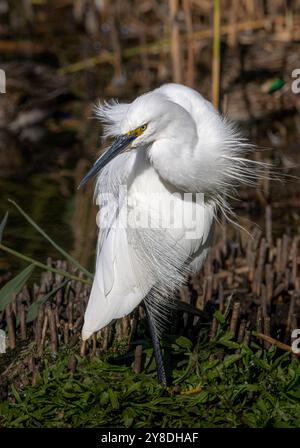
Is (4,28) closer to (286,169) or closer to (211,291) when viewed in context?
(286,169)

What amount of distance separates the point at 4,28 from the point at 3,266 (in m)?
4.26

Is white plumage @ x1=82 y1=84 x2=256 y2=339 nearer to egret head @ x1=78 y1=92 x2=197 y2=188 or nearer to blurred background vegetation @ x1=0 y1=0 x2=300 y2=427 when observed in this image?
egret head @ x1=78 y1=92 x2=197 y2=188

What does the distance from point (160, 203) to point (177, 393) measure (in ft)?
2.11

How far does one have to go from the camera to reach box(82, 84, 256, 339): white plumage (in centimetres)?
323

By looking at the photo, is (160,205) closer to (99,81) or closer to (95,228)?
(95,228)

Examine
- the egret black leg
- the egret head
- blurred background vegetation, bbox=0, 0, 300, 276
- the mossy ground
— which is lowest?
the mossy ground

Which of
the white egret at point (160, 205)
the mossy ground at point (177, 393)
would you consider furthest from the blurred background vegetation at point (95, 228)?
the white egret at point (160, 205)

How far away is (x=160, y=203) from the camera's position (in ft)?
11.0

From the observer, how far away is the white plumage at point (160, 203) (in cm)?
323

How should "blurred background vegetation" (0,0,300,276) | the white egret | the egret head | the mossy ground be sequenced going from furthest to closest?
"blurred background vegetation" (0,0,300,276) < the white egret < the mossy ground < the egret head

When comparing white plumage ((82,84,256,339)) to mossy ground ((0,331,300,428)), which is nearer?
mossy ground ((0,331,300,428))

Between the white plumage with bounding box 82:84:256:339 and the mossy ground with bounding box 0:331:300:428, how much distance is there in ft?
0.66

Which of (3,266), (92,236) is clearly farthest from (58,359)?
(92,236)

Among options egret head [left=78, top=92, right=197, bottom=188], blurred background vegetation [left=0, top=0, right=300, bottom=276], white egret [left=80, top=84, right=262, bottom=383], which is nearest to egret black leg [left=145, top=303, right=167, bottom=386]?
white egret [left=80, top=84, right=262, bottom=383]
